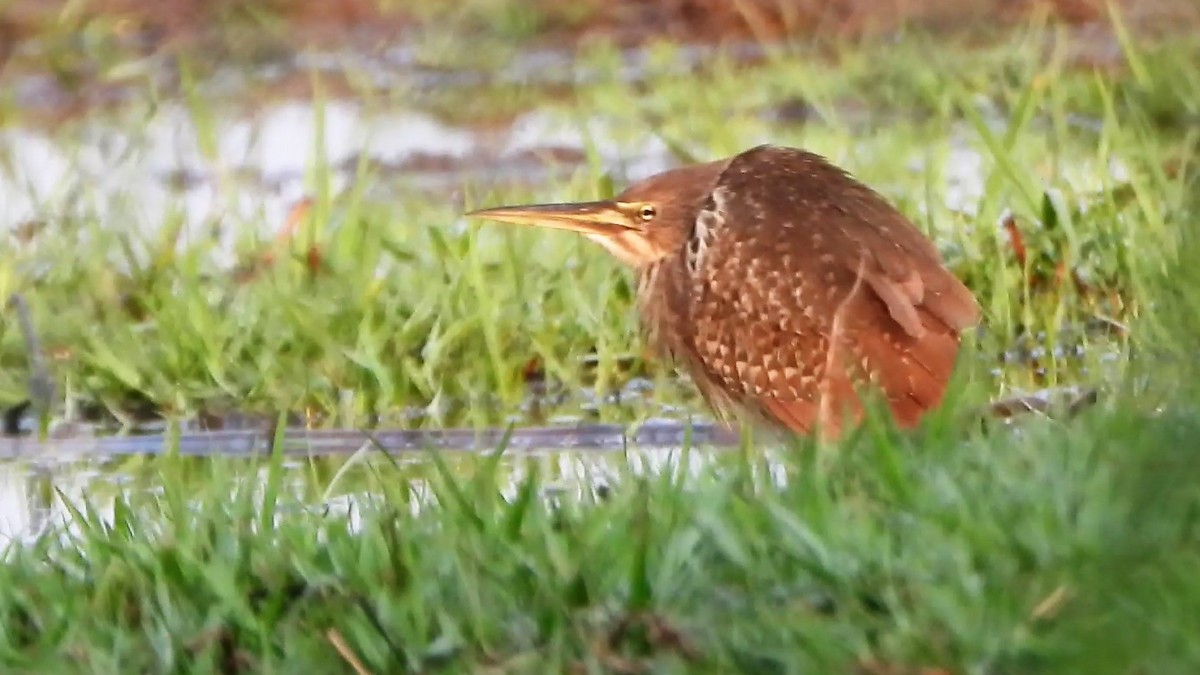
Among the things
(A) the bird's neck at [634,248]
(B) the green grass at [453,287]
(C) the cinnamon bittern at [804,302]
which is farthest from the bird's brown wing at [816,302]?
(A) the bird's neck at [634,248]

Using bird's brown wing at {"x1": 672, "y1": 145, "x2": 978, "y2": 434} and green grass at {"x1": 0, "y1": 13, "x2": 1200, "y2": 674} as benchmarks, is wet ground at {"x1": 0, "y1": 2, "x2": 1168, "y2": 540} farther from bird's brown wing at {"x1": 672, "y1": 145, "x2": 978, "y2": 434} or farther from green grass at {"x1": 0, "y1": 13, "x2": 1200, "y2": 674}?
bird's brown wing at {"x1": 672, "y1": 145, "x2": 978, "y2": 434}

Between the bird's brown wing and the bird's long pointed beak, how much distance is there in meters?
0.49

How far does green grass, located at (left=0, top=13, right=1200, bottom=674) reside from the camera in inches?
143

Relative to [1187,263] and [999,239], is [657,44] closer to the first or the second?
[999,239]

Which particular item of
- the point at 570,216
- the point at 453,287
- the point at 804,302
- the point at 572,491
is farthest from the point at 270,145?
the point at 572,491

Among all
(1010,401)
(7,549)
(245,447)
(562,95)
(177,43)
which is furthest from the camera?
(177,43)

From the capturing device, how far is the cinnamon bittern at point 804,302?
5.22m

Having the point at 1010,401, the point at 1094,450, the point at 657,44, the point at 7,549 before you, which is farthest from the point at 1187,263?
the point at 657,44

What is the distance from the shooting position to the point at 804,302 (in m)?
5.41

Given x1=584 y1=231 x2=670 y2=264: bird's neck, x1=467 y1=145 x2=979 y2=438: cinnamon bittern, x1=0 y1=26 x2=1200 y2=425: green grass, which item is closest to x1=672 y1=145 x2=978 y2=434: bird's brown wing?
x1=467 y1=145 x2=979 y2=438: cinnamon bittern

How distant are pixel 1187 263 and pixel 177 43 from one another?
277 inches

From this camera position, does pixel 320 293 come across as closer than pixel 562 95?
Yes

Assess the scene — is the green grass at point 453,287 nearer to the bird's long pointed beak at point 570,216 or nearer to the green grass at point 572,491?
the green grass at point 572,491

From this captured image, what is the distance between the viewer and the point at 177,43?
33.9ft
